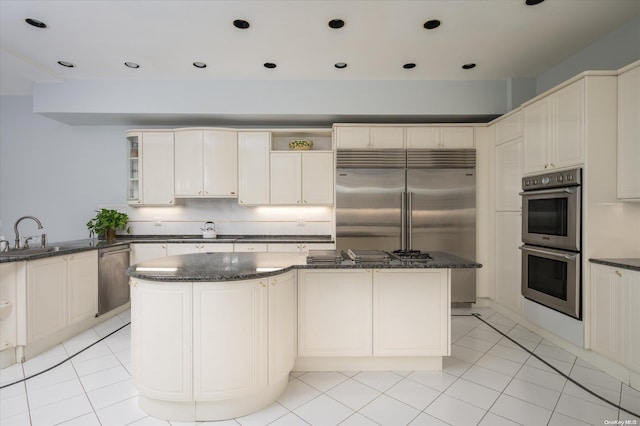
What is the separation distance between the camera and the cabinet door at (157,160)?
14.1ft

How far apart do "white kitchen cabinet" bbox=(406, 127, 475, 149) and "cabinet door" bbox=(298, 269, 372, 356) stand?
8.31ft

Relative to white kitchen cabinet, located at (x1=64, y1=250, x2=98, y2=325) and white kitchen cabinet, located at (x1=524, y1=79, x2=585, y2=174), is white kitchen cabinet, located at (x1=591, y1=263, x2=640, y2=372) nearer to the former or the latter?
white kitchen cabinet, located at (x1=524, y1=79, x2=585, y2=174)

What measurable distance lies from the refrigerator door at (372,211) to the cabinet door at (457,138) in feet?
2.55

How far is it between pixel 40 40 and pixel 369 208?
4.16 metres

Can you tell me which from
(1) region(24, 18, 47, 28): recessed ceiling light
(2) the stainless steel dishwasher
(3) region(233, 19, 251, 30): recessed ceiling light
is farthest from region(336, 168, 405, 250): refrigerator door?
(1) region(24, 18, 47, 28): recessed ceiling light

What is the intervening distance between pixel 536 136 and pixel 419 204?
4.98 ft

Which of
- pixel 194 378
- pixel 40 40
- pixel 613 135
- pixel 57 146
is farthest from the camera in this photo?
pixel 57 146

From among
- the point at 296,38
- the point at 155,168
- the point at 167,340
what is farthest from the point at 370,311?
the point at 155,168

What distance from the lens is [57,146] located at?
4.68 m

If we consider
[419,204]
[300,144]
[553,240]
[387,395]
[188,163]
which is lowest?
[387,395]

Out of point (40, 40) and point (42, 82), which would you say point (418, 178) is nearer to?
point (40, 40)

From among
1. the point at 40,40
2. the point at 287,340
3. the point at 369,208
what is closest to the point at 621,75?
the point at 369,208

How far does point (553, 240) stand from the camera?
291cm

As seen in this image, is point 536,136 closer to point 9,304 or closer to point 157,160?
point 157,160
